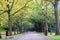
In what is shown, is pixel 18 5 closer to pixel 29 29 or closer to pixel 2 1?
pixel 2 1

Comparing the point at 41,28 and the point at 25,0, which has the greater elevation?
the point at 25,0

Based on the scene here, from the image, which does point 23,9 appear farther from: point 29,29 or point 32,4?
point 29,29

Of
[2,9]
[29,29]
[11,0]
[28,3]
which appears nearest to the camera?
[2,9]

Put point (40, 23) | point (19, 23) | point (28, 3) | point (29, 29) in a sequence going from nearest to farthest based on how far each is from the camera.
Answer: point (28, 3) < point (19, 23) < point (40, 23) < point (29, 29)

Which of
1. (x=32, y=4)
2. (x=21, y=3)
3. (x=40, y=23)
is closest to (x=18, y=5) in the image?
(x=21, y=3)

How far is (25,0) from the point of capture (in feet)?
132

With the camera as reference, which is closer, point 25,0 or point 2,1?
point 2,1

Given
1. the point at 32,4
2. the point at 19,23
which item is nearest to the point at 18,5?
the point at 32,4

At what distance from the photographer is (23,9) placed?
4359 cm

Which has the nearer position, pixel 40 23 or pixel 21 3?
pixel 21 3

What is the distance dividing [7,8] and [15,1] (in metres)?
2.77

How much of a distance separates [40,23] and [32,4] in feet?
138

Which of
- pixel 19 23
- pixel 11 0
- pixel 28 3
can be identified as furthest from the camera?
pixel 19 23

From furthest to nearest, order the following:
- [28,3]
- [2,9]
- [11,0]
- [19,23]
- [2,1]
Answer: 1. [19,23]
2. [28,3]
3. [11,0]
4. [2,9]
5. [2,1]
